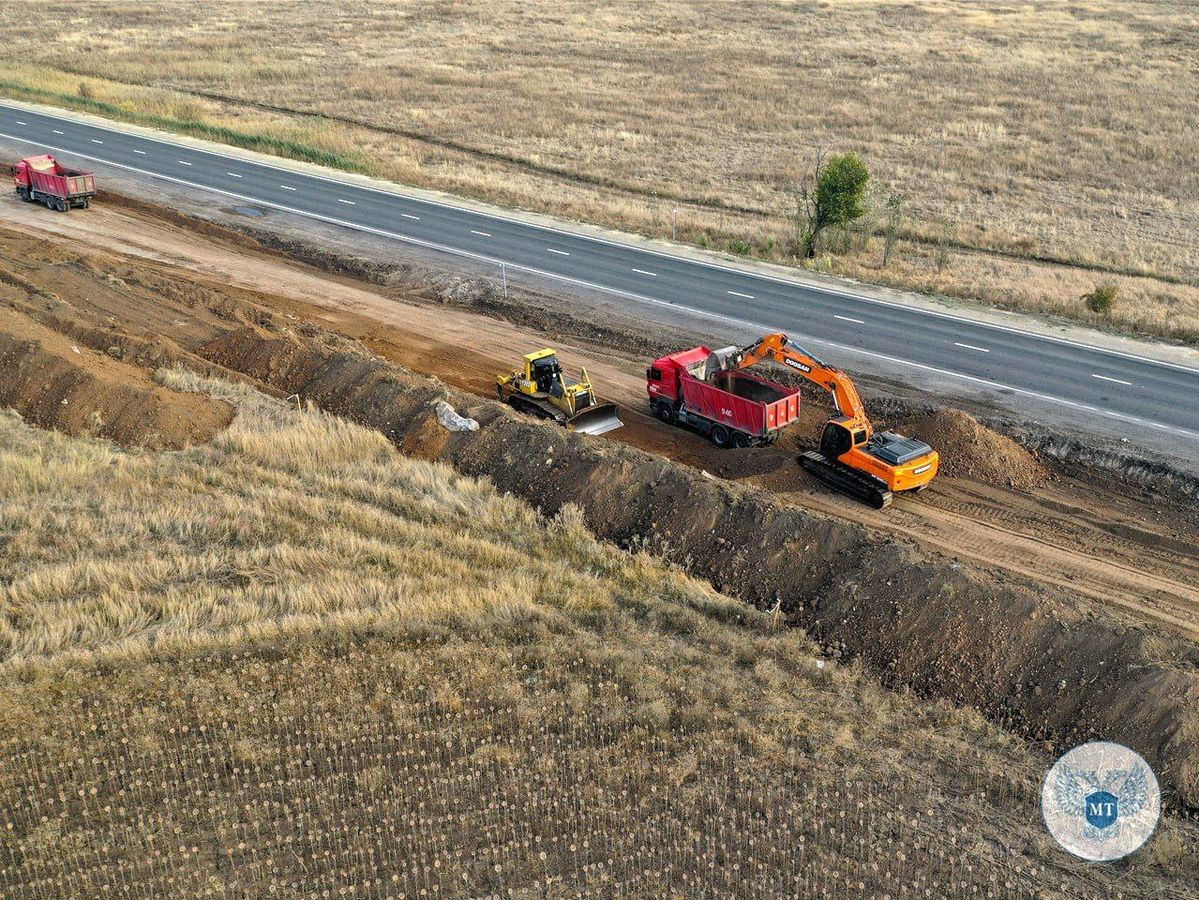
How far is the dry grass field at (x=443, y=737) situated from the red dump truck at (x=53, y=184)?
28.4 metres

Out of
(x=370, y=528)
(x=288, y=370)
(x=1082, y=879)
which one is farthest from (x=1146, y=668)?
(x=288, y=370)

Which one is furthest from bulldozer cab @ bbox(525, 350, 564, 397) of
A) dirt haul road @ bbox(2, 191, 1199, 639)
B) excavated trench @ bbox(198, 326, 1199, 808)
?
dirt haul road @ bbox(2, 191, 1199, 639)

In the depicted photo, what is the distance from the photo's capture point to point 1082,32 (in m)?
88.9

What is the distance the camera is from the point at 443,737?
46.2 ft

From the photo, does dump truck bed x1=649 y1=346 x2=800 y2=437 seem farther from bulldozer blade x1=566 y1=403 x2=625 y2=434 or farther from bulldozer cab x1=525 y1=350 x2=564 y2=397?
bulldozer cab x1=525 y1=350 x2=564 y2=397

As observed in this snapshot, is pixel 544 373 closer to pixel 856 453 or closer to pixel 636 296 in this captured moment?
pixel 856 453

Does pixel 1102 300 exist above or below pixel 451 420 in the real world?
above

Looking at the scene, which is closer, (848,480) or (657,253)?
(848,480)

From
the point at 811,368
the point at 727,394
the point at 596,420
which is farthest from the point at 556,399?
the point at 811,368

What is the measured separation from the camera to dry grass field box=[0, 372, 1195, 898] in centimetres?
1245

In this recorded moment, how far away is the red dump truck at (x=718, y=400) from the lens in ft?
82.7

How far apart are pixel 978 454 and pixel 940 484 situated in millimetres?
1345

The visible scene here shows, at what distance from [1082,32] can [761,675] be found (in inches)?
3577

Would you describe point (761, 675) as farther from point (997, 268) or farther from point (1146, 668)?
point (997, 268)
